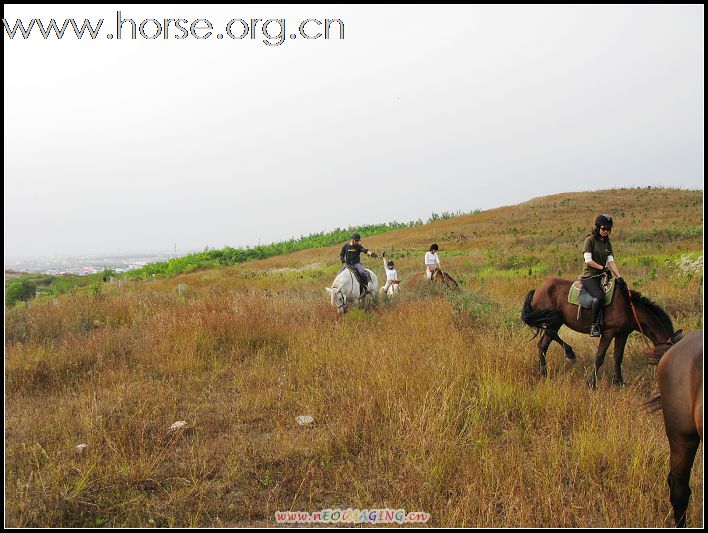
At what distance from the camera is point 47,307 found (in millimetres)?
10109

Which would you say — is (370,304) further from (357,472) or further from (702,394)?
(702,394)

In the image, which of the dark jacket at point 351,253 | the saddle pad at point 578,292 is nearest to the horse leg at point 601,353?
the saddle pad at point 578,292

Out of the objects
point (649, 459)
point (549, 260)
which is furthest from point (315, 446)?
point (549, 260)

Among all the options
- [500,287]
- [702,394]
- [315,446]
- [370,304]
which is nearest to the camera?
[702,394]

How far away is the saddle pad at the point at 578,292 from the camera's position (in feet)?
20.7

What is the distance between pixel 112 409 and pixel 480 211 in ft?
181

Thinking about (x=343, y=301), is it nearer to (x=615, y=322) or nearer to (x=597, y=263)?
(x=597, y=263)

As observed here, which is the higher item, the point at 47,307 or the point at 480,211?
the point at 480,211

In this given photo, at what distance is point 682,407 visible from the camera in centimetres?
286

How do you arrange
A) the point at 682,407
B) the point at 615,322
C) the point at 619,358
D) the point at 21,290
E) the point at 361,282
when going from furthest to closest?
the point at 21,290 < the point at 361,282 < the point at 615,322 < the point at 619,358 < the point at 682,407

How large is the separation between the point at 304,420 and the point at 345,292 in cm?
586

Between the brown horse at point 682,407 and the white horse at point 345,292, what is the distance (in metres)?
7.67

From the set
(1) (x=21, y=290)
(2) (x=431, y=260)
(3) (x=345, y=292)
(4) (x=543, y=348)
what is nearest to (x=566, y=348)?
(4) (x=543, y=348)

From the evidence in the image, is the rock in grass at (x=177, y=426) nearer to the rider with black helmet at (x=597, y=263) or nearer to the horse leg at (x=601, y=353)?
the horse leg at (x=601, y=353)
